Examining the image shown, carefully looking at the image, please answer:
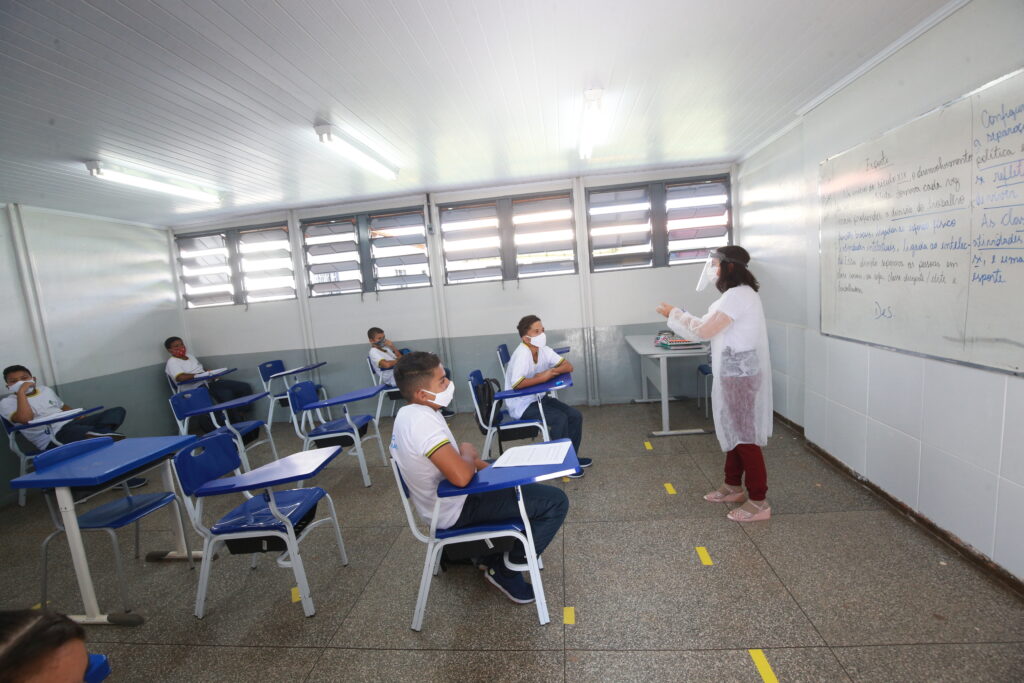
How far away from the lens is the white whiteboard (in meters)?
1.96

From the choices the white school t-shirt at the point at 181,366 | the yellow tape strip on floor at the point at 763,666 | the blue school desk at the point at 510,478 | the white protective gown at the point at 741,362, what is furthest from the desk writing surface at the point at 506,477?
the white school t-shirt at the point at 181,366

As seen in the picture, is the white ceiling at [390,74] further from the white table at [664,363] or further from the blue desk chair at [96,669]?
the blue desk chair at [96,669]

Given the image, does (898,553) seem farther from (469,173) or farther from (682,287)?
(469,173)

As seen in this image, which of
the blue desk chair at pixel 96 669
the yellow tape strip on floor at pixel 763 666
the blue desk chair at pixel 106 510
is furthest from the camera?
the blue desk chair at pixel 106 510

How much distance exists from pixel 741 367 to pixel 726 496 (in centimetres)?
94

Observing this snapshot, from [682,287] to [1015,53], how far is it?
372cm

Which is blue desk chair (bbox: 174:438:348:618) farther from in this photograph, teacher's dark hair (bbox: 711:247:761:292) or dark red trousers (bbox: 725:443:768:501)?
teacher's dark hair (bbox: 711:247:761:292)

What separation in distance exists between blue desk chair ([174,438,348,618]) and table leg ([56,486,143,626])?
1.33 ft

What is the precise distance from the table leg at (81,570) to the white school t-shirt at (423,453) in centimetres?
169

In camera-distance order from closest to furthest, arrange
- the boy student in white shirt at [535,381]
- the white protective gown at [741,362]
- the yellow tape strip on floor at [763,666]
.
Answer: the yellow tape strip on floor at [763,666] < the white protective gown at [741,362] < the boy student in white shirt at [535,381]

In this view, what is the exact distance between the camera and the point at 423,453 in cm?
189

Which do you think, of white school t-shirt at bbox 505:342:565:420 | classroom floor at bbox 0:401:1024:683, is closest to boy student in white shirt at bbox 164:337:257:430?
classroom floor at bbox 0:401:1024:683

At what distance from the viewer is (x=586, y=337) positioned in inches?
227

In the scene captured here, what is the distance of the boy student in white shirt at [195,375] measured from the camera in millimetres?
5590
